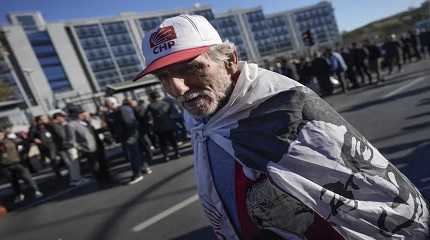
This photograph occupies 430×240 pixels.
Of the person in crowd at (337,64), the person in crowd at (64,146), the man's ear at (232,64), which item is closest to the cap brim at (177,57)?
the man's ear at (232,64)

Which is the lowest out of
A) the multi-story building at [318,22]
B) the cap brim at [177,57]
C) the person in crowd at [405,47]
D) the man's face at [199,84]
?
the person in crowd at [405,47]

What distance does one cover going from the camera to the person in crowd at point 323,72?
12.1 meters

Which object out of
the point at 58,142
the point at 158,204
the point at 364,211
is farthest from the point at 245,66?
the point at 58,142

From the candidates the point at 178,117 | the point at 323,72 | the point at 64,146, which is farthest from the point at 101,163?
the point at 323,72

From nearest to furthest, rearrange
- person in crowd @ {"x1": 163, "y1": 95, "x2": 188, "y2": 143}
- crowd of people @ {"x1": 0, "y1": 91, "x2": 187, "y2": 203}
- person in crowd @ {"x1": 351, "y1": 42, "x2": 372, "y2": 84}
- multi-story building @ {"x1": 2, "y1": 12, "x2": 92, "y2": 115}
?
crowd of people @ {"x1": 0, "y1": 91, "x2": 187, "y2": 203} → person in crowd @ {"x1": 163, "y1": 95, "x2": 188, "y2": 143} → person in crowd @ {"x1": 351, "y1": 42, "x2": 372, "y2": 84} → multi-story building @ {"x1": 2, "y1": 12, "x2": 92, "y2": 115}

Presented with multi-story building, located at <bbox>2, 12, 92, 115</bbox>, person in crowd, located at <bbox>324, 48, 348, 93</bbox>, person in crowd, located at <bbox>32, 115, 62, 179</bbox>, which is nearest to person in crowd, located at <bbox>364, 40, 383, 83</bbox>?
person in crowd, located at <bbox>324, 48, 348, 93</bbox>

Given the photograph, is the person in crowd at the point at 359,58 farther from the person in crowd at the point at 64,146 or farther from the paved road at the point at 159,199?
the person in crowd at the point at 64,146

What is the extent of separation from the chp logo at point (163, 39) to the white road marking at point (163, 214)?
3761 mm

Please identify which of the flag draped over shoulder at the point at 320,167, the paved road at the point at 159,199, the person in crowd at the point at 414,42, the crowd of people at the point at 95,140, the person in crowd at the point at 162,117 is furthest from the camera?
the person in crowd at the point at 414,42

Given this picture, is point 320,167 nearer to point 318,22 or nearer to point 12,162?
point 12,162

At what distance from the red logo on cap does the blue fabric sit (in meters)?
0.40

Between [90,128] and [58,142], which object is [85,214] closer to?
[90,128]

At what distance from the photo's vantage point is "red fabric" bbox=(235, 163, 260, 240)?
120 centimetres

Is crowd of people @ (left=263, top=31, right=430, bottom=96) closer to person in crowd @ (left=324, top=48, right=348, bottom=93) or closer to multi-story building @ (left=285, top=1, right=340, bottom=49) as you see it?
person in crowd @ (left=324, top=48, right=348, bottom=93)
